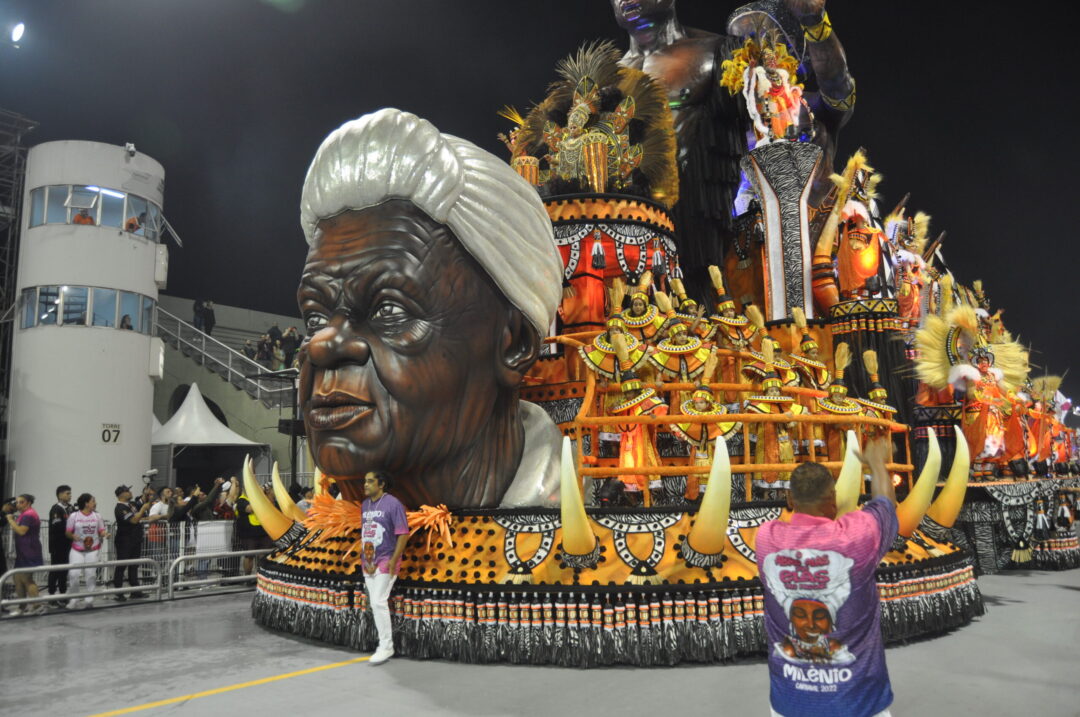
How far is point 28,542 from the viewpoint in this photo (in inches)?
331

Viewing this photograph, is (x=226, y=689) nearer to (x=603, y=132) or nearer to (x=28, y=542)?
(x=28, y=542)

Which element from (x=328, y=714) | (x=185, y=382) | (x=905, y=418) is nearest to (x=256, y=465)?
(x=185, y=382)

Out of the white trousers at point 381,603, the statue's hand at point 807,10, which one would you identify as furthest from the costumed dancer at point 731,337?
the statue's hand at point 807,10

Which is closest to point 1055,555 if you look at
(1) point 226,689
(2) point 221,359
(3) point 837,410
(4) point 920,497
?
(3) point 837,410

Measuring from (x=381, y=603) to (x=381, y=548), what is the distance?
1.13 feet

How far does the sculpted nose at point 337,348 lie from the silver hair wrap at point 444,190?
0.98m

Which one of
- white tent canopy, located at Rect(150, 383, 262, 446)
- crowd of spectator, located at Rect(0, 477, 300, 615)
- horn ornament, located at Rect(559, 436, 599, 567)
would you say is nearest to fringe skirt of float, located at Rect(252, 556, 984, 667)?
horn ornament, located at Rect(559, 436, 599, 567)

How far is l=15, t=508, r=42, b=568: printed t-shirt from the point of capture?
838cm

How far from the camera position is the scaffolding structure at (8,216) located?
56.4ft

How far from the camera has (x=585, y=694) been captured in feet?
12.9

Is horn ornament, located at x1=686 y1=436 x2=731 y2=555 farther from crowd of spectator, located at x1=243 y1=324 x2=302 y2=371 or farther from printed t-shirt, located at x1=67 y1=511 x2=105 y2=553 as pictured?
crowd of spectator, located at x1=243 y1=324 x2=302 y2=371

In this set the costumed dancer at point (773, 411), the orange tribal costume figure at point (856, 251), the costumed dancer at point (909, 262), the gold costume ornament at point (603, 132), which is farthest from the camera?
the costumed dancer at point (909, 262)

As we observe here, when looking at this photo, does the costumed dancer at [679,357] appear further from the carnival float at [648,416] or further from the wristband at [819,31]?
the wristband at [819,31]

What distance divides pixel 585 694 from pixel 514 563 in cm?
108
